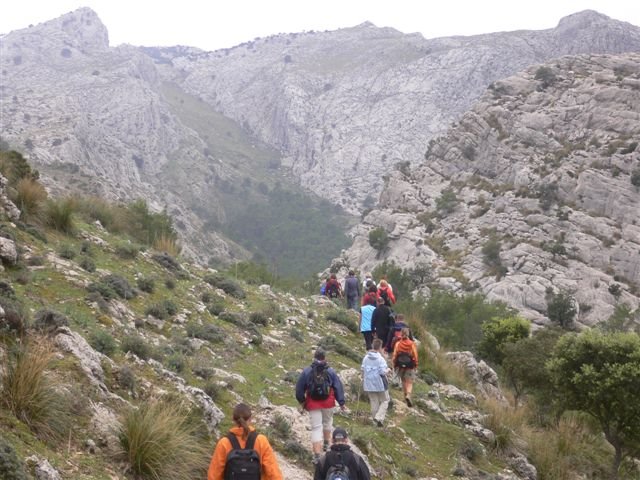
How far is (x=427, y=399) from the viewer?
44.8 feet

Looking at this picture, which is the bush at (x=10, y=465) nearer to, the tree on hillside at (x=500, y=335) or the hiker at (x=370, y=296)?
the hiker at (x=370, y=296)

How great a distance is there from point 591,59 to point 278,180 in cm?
8784

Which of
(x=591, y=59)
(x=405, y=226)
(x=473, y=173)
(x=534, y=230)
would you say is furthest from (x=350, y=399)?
(x=591, y=59)

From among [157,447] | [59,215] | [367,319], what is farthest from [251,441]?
[59,215]

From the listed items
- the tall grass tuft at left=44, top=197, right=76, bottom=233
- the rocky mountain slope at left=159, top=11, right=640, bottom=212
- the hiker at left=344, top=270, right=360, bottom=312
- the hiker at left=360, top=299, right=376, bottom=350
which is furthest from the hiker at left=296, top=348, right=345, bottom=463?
the rocky mountain slope at left=159, top=11, right=640, bottom=212

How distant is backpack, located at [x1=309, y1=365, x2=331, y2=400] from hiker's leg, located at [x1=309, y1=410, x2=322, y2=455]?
1.01 ft

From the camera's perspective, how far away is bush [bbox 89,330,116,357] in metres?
8.25

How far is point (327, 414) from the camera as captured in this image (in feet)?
27.5

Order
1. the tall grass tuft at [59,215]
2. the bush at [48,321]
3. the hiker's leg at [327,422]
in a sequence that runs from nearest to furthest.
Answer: the bush at [48,321]
the hiker's leg at [327,422]
the tall grass tuft at [59,215]

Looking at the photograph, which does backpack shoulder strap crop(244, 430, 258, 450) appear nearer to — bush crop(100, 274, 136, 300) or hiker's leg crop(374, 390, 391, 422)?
hiker's leg crop(374, 390, 391, 422)

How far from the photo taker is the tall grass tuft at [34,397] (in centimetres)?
548

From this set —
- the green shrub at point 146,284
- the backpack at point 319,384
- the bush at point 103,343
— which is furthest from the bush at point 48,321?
the green shrub at point 146,284

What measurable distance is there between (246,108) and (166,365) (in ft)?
545

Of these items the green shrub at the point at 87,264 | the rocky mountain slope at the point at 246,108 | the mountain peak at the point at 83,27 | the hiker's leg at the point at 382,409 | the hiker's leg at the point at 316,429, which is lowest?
the hiker's leg at the point at 382,409
